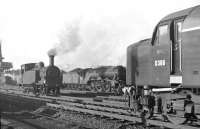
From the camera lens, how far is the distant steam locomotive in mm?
34094

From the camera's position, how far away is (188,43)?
391 inches

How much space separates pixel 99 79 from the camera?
37344 millimetres

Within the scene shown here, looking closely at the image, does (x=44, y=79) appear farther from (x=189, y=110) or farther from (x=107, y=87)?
(x=189, y=110)

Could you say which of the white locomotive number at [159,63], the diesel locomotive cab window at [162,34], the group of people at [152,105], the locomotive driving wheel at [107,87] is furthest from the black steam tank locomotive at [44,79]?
the diesel locomotive cab window at [162,34]

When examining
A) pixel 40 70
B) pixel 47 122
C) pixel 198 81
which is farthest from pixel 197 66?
pixel 40 70

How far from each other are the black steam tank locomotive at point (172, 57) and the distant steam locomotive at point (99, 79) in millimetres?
20297

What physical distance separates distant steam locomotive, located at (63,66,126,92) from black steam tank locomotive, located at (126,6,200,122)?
20297mm

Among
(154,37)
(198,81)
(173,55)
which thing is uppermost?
(154,37)

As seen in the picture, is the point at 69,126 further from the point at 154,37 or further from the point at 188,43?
the point at 188,43

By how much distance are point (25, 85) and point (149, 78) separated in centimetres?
2473

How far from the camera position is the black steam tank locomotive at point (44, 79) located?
29.4 metres

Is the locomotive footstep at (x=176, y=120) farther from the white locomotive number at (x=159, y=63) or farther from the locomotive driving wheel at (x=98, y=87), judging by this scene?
the locomotive driving wheel at (x=98, y=87)

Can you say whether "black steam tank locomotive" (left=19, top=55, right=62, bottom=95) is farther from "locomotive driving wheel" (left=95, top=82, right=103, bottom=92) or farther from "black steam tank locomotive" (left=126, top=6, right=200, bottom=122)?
"black steam tank locomotive" (left=126, top=6, right=200, bottom=122)

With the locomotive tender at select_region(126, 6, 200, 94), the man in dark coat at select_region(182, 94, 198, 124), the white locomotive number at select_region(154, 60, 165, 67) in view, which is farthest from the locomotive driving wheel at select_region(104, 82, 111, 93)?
the man in dark coat at select_region(182, 94, 198, 124)
